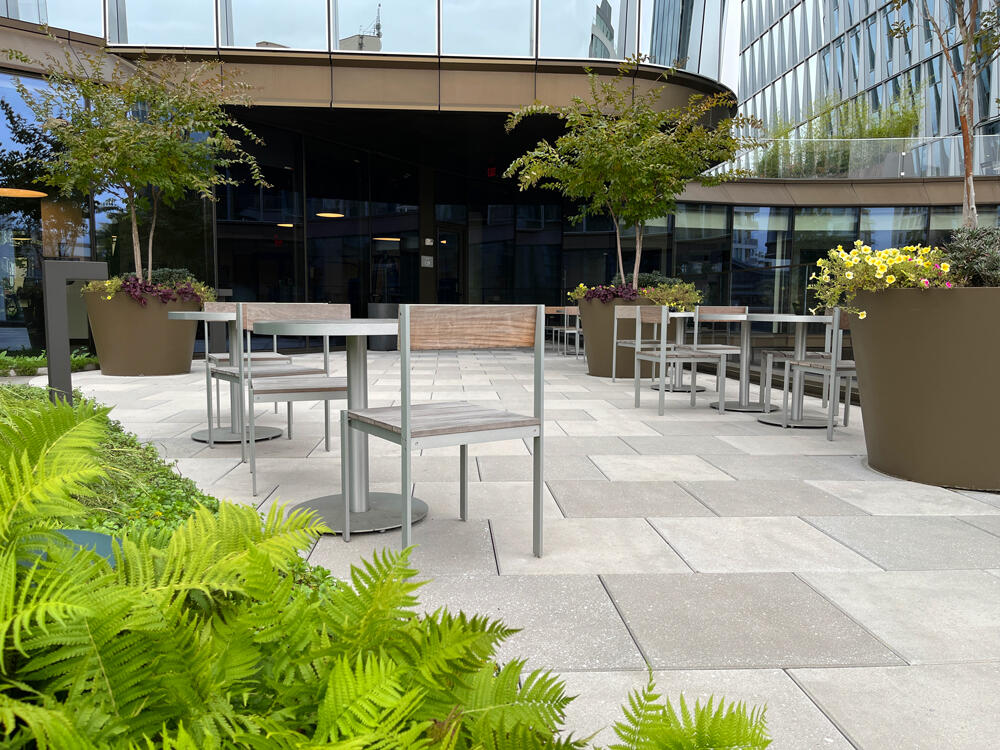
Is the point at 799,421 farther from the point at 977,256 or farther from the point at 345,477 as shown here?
the point at 345,477

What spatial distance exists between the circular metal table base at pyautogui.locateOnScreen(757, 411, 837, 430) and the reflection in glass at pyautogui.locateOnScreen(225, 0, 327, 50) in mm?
8595

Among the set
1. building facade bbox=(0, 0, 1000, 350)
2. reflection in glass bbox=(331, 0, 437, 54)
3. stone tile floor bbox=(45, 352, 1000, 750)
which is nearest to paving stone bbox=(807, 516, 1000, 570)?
stone tile floor bbox=(45, 352, 1000, 750)

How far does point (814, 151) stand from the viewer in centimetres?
1638

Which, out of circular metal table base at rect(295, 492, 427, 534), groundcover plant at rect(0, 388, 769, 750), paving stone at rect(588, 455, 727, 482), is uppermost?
groundcover plant at rect(0, 388, 769, 750)

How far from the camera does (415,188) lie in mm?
15984

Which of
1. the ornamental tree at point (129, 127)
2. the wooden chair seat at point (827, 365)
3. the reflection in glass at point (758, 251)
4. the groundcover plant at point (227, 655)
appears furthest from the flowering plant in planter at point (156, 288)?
the reflection in glass at point (758, 251)

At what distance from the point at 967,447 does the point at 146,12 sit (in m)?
11.4

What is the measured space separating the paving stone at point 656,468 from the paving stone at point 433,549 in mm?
1205

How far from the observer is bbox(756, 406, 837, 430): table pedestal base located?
568cm

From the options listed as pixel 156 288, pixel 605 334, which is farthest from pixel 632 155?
pixel 156 288

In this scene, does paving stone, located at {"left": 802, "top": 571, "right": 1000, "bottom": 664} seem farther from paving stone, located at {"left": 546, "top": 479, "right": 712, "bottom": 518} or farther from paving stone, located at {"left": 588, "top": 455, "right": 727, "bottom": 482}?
paving stone, located at {"left": 588, "top": 455, "right": 727, "bottom": 482}

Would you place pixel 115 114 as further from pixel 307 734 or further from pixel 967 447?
pixel 307 734

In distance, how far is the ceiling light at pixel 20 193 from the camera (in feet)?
30.7

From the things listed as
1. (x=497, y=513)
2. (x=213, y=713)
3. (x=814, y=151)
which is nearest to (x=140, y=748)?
(x=213, y=713)
